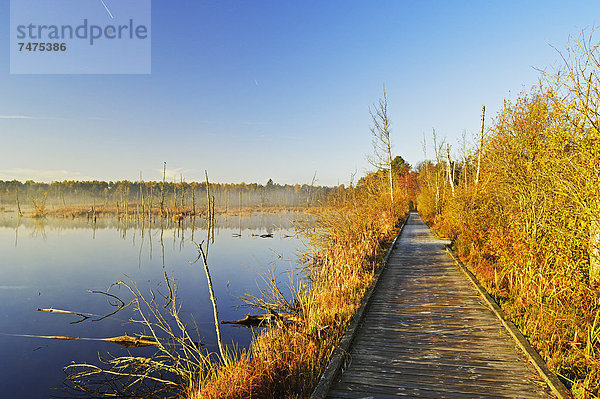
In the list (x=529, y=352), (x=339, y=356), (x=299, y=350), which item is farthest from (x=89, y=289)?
(x=529, y=352)

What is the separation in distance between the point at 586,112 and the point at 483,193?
6.19m

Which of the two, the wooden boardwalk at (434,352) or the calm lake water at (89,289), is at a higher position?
the wooden boardwalk at (434,352)

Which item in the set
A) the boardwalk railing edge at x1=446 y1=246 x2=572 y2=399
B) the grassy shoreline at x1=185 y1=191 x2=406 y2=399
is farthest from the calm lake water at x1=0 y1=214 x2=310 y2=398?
the boardwalk railing edge at x1=446 y1=246 x2=572 y2=399

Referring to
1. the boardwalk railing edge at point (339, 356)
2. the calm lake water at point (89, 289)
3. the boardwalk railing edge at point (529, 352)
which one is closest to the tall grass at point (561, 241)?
the boardwalk railing edge at point (529, 352)

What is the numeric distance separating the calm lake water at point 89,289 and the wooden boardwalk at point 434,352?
380cm

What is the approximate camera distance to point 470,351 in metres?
4.60

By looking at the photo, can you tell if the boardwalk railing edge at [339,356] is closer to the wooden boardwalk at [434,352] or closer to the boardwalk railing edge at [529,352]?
the wooden boardwalk at [434,352]

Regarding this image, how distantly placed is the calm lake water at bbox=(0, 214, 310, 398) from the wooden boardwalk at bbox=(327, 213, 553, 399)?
3.80 meters

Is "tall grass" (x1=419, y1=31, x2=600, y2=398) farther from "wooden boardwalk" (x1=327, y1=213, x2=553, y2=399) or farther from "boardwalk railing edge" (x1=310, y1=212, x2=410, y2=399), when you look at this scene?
"boardwalk railing edge" (x1=310, y1=212, x2=410, y2=399)

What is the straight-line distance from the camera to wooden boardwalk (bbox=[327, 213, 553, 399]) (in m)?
3.69

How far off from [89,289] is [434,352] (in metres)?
14.3

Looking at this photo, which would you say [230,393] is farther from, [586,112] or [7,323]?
[7,323]

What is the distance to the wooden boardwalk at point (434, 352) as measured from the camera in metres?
3.69

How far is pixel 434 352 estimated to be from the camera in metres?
4.57
